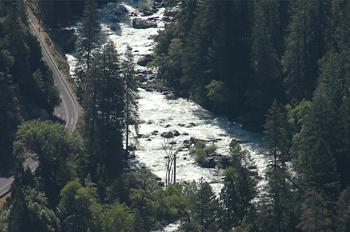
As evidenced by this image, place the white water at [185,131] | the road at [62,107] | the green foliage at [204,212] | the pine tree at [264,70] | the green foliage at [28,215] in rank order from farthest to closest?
the pine tree at [264,70], the white water at [185,131], the road at [62,107], the green foliage at [28,215], the green foliage at [204,212]

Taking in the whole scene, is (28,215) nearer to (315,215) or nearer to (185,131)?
(315,215)

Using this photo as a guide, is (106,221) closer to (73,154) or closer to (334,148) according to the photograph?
(73,154)

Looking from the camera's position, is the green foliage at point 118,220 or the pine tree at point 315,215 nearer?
the pine tree at point 315,215

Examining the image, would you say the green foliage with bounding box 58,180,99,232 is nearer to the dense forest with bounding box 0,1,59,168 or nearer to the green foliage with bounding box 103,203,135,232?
the green foliage with bounding box 103,203,135,232

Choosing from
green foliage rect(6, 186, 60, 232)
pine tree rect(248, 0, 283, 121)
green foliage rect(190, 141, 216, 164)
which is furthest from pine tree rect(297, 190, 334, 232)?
pine tree rect(248, 0, 283, 121)

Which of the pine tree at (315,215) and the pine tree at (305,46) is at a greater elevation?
the pine tree at (305,46)

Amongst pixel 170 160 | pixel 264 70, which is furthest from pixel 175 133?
pixel 264 70

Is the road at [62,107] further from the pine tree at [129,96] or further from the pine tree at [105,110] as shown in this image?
the pine tree at [129,96]

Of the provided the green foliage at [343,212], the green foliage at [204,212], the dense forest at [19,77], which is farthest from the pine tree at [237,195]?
the dense forest at [19,77]
